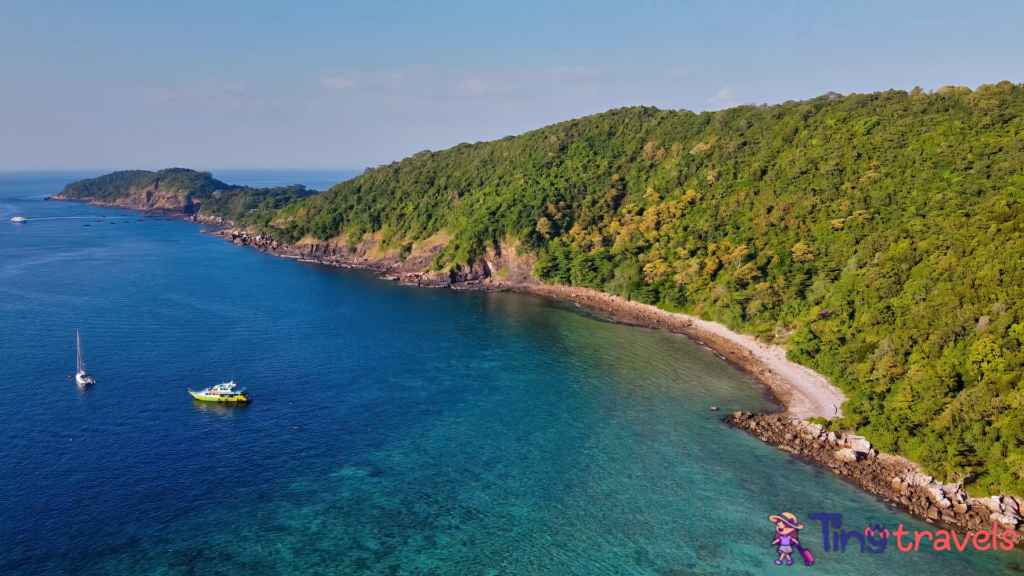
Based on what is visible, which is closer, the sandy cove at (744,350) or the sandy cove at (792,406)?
the sandy cove at (792,406)

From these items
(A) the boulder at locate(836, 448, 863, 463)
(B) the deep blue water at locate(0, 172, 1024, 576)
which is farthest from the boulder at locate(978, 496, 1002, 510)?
(A) the boulder at locate(836, 448, 863, 463)

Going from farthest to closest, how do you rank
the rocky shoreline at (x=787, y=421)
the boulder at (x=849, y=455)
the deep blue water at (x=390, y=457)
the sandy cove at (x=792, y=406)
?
the boulder at (x=849, y=455) < the sandy cove at (x=792, y=406) < the rocky shoreline at (x=787, y=421) < the deep blue water at (x=390, y=457)

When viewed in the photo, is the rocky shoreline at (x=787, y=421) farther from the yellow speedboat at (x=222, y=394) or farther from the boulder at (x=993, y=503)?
the yellow speedboat at (x=222, y=394)

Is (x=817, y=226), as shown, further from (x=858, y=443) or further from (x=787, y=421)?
(x=858, y=443)

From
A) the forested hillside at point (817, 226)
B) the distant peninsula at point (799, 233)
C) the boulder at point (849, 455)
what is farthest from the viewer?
the distant peninsula at point (799, 233)

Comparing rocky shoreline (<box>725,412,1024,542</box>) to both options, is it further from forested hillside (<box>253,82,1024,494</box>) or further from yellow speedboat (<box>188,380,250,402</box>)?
yellow speedboat (<box>188,380,250,402</box>)

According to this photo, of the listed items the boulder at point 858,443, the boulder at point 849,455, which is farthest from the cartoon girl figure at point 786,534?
the boulder at point 858,443

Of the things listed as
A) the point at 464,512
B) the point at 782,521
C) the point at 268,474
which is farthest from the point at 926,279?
the point at 268,474

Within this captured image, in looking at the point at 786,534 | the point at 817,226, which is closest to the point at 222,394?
the point at 786,534
